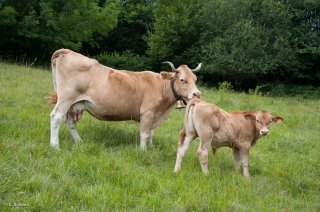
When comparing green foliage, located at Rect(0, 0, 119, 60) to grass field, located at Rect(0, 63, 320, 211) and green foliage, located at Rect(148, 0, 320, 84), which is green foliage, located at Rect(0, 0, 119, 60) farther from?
grass field, located at Rect(0, 63, 320, 211)

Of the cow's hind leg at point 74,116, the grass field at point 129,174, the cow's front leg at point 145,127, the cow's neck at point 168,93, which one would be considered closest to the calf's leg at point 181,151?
the grass field at point 129,174

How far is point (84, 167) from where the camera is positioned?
5793 mm

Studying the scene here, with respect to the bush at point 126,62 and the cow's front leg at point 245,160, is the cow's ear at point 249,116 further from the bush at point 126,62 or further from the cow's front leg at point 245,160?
the bush at point 126,62

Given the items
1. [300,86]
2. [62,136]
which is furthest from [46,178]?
[300,86]

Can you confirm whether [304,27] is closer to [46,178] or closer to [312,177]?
[312,177]

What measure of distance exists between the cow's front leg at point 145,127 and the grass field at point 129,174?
0.21m

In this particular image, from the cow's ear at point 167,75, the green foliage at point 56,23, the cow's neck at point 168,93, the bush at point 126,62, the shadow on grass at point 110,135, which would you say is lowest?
the bush at point 126,62

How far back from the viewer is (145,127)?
7.86m

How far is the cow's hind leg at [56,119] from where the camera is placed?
7.02 metres

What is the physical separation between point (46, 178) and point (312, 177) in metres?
4.74

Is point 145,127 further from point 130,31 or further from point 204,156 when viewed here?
point 130,31

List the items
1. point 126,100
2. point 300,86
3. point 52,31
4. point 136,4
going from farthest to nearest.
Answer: point 136,4
point 300,86
point 52,31
point 126,100

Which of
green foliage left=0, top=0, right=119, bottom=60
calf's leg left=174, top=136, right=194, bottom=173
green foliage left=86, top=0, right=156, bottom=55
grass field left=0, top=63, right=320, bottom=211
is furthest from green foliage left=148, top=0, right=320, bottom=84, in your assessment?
calf's leg left=174, top=136, right=194, bottom=173

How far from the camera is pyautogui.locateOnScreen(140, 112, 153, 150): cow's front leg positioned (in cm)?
775
